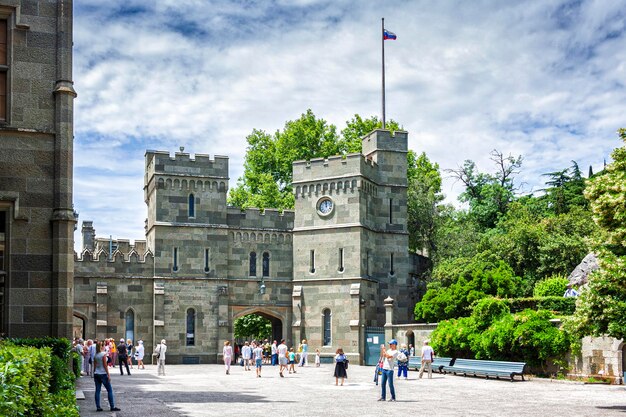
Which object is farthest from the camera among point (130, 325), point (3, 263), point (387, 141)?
point (387, 141)

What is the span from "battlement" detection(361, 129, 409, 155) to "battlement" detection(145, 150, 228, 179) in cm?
818

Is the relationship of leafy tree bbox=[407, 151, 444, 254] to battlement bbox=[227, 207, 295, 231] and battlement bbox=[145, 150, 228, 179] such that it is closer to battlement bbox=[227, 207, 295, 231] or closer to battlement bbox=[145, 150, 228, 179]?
battlement bbox=[227, 207, 295, 231]

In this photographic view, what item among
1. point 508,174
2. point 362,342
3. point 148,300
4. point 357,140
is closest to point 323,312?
point 362,342

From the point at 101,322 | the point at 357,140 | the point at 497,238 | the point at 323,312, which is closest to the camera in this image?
the point at 101,322

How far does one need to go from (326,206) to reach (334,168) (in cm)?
207

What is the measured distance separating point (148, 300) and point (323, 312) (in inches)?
357

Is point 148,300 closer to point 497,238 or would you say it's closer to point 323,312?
point 323,312

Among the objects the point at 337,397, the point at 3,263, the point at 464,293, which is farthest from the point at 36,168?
the point at 464,293

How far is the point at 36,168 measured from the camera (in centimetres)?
1764

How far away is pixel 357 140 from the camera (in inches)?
2331

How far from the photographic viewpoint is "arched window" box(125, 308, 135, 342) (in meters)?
42.3

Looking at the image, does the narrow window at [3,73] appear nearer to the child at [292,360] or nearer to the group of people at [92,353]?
the group of people at [92,353]

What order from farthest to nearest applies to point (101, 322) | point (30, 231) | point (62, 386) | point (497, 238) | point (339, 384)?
1. point (497, 238)
2. point (101, 322)
3. point (339, 384)
4. point (30, 231)
5. point (62, 386)

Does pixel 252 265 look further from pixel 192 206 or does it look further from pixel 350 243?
pixel 350 243
